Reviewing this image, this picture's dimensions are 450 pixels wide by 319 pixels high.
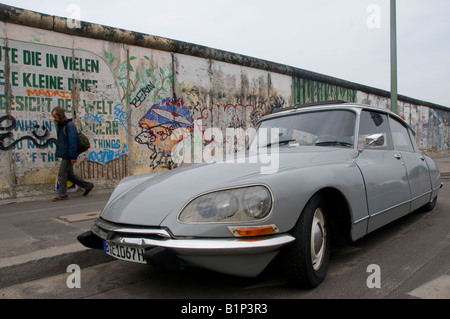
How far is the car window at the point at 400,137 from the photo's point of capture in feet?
13.0

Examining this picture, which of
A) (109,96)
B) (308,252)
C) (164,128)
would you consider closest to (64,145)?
(109,96)

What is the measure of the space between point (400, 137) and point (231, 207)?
3.01 metres

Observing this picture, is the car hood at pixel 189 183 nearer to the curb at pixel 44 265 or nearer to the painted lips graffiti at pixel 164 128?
the curb at pixel 44 265

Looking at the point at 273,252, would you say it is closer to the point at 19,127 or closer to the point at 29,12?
the point at 19,127

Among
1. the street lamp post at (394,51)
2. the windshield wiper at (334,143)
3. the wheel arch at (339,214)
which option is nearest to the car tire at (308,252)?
the wheel arch at (339,214)

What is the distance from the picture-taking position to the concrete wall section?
19.6ft

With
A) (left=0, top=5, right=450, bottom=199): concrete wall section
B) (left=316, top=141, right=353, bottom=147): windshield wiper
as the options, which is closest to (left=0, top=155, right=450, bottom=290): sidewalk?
(left=0, top=5, right=450, bottom=199): concrete wall section

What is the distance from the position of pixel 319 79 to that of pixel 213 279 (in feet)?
39.1

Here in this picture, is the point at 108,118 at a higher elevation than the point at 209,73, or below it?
below

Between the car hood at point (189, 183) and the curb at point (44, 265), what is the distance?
0.64m

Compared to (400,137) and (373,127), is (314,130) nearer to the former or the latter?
(373,127)

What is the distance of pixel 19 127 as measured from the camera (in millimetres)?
5996

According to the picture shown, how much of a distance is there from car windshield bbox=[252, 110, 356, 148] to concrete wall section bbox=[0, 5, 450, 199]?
448 centimetres
